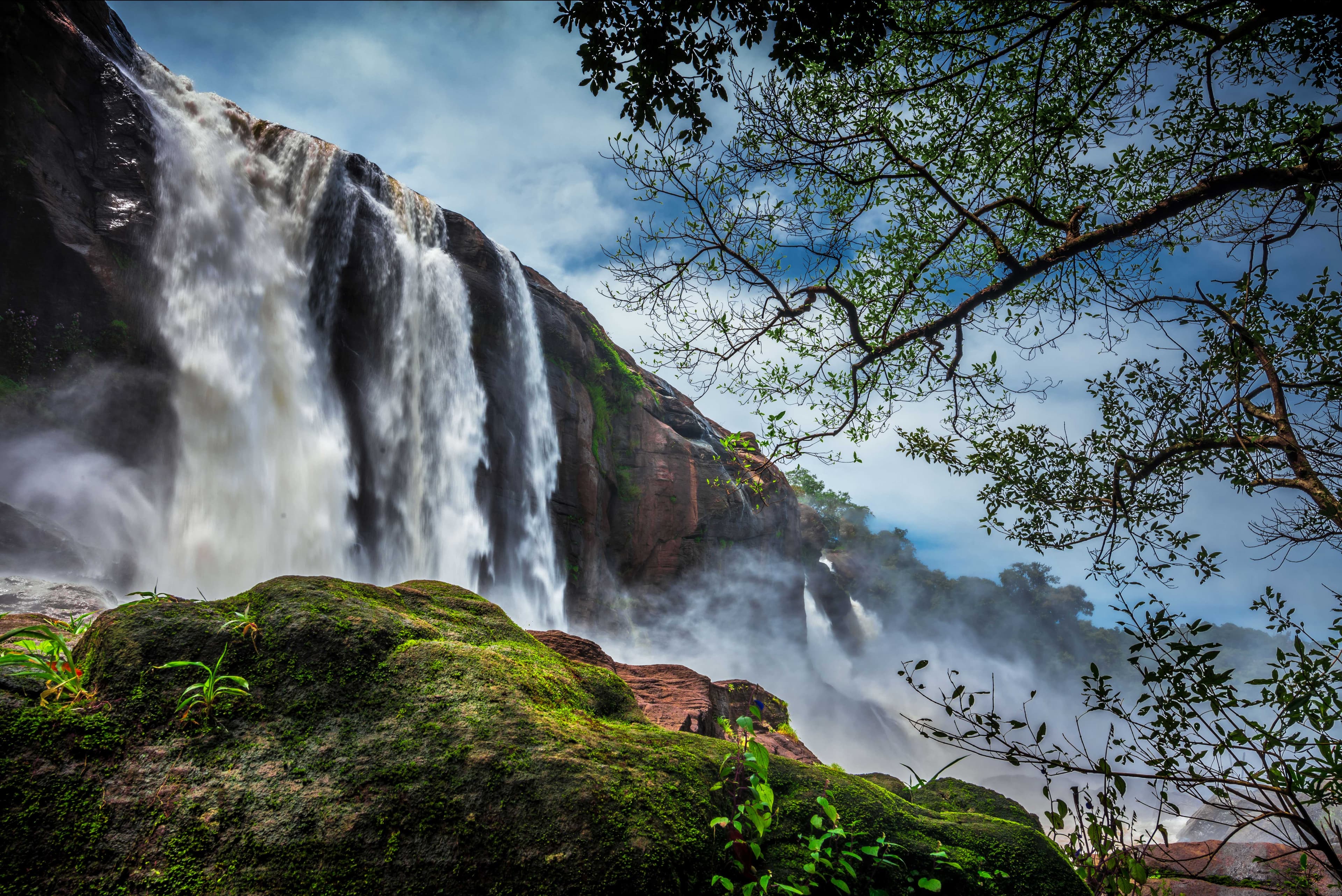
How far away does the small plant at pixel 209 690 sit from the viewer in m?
2.15

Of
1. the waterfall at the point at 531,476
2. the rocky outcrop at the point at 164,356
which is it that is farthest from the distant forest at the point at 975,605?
the waterfall at the point at 531,476

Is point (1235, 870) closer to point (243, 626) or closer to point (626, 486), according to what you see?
point (243, 626)

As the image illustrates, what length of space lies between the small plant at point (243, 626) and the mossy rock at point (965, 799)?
12.2 feet

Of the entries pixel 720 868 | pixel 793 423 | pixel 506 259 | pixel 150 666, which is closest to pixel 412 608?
pixel 150 666

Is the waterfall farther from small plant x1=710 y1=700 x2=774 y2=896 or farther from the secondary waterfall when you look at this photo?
small plant x1=710 y1=700 x2=774 y2=896

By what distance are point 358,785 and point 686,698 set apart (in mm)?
6320

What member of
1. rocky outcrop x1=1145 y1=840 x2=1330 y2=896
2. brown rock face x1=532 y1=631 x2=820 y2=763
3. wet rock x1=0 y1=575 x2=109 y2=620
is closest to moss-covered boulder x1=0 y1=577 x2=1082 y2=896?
rocky outcrop x1=1145 y1=840 x2=1330 y2=896

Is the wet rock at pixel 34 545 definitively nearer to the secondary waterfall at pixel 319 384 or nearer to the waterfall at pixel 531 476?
the secondary waterfall at pixel 319 384

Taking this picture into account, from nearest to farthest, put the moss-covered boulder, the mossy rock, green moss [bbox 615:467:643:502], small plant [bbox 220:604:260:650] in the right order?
1. the moss-covered boulder
2. small plant [bbox 220:604:260:650]
3. the mossy rock
4. green moss [bbox 615:467:643:502]

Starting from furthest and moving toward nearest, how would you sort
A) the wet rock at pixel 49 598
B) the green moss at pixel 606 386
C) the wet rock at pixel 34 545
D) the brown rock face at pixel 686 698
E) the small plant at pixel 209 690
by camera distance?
1. the green moss at pixel 606 386
2. the wet rock at pixel 34 545
3. the wet rock at pixel 49 598
4. the brown rock face at pixel 686 698
5. the small plant at pixel 209 690

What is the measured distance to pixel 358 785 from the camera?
2041 mm

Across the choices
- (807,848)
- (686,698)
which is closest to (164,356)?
(686,698)

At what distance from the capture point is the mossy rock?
4086 mm

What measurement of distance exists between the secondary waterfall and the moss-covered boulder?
13.1 meters
